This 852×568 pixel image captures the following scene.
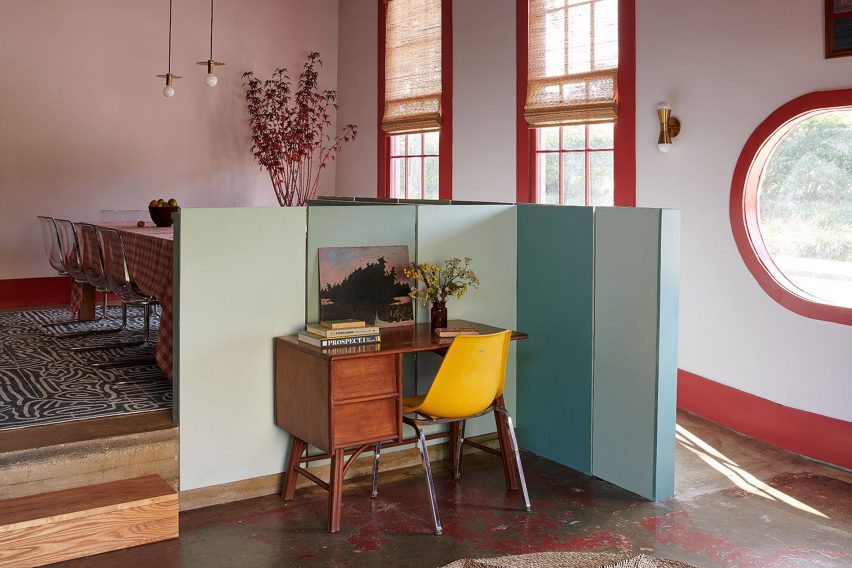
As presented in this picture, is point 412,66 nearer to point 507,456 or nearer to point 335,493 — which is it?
point 507,456

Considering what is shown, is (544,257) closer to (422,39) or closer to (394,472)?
(394,472)

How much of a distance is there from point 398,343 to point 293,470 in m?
0.83

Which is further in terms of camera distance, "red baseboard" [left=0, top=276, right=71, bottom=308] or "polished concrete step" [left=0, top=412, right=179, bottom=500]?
"red baseboard" [left=0, top=276, right=71, bottom=308]

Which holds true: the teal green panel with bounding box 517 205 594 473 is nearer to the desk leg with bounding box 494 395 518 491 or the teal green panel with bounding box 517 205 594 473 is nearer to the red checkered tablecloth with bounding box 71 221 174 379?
the desk leg with bounding box 494 395 518 491

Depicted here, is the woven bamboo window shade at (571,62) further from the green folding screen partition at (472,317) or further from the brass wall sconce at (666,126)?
the green folding screen partition at (472,317)

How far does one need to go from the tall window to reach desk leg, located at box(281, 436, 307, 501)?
3171 millimetres

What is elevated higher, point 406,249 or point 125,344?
point 406,249

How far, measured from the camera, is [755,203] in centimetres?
521

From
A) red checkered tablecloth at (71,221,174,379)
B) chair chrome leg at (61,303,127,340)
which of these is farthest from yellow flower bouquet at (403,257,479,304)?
chair chrome leg at (61,303,127,340)

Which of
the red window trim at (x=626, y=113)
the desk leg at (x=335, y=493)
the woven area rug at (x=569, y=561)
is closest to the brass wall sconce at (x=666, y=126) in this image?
the red window trim at (x=626, y=113)

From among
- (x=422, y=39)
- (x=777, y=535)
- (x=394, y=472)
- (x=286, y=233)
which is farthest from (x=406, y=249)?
(x=422, y=39)

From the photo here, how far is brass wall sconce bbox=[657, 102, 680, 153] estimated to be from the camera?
566 cm

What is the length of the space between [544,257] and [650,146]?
1.68 meters

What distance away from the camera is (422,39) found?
810cm
